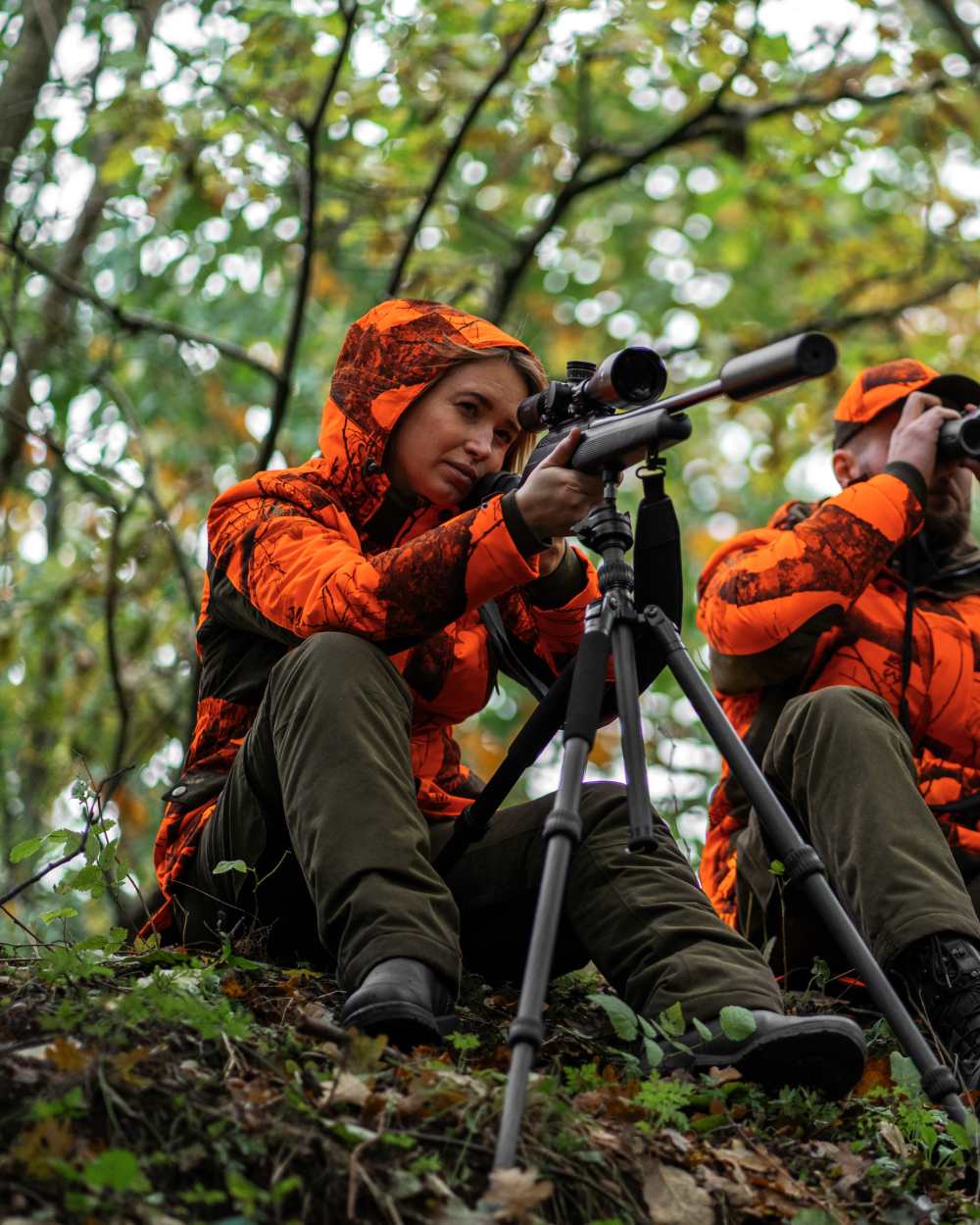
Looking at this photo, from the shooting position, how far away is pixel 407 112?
24.9 ft

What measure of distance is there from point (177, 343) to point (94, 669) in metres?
1.96

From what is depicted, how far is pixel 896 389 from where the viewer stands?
453 cm

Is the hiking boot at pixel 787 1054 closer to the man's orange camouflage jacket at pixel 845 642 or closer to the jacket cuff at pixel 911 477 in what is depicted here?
the man's orange camouflage jacket at pixel 845 642

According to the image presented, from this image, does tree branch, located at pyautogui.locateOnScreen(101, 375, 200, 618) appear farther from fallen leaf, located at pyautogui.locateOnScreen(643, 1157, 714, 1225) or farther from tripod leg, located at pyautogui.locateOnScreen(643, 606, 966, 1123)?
fallen leaf, located at pyautogui.locateOnScreen(643, 1157, 714, 1225)

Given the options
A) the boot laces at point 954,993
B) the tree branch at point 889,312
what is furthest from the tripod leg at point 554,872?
the tree branch at point 889,312

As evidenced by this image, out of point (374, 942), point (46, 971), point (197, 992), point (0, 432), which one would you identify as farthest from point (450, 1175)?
point (0, 432)

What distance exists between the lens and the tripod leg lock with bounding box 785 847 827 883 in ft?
9.07

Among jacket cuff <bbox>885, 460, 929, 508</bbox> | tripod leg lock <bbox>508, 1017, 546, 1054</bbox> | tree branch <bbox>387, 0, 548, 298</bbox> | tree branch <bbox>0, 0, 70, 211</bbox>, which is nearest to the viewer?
tripod leg lock <bbox>508, 1017, 546, 1054</bbox>

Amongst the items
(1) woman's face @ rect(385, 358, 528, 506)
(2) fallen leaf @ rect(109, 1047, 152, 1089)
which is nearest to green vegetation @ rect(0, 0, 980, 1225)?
(2) fallen leaf @ rect(109, 1047, 152, 1089)

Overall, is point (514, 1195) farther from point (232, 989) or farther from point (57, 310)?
point (57, 310)

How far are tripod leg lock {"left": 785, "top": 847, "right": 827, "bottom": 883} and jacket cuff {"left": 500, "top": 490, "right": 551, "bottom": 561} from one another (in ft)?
2.73

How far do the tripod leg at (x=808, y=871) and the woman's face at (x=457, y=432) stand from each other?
→ 104cm

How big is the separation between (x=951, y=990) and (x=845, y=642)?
1256 mm

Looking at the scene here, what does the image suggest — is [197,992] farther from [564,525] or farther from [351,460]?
[351,460]
